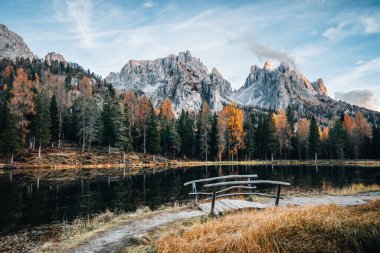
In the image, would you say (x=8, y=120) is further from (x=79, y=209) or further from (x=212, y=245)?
(x=212, y=245)

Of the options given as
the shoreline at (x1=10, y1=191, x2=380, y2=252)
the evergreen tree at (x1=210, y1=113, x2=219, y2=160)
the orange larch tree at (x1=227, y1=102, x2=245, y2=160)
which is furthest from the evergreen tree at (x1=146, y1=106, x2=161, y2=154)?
the shoreline at (x1=10, y1=191, x2=380, y2=252)

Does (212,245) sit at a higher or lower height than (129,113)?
lower

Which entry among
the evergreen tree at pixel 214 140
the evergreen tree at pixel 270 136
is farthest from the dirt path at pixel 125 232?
the evergreen tree at pixel 270 136

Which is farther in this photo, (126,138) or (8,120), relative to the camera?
(126,138)

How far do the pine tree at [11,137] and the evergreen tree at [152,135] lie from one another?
33.1 metres

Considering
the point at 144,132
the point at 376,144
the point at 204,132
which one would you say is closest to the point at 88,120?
the point at 144,132

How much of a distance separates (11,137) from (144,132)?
110ft

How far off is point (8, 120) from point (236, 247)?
64.2 meters

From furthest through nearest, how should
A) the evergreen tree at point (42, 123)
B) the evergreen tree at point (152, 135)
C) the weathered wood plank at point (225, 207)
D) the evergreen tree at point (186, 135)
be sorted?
the evergreen tree at point (186, 135) < the evergreen tree at point (152, 135) < the evergreen tree at point (42, 123) < the weathered wood plank at point (225, 207)

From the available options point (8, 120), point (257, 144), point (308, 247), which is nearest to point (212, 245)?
point (308, 247)

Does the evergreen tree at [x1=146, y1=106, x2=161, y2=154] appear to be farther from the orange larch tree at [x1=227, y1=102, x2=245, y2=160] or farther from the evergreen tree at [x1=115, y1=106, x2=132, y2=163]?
the orange larch tree at [x1=227, y1=102, x2=245, y2=160]

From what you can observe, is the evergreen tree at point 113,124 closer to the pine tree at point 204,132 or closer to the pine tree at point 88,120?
the pine tree at point 88,120

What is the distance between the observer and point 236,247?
18.6 ft

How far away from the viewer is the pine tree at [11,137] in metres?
54.3
